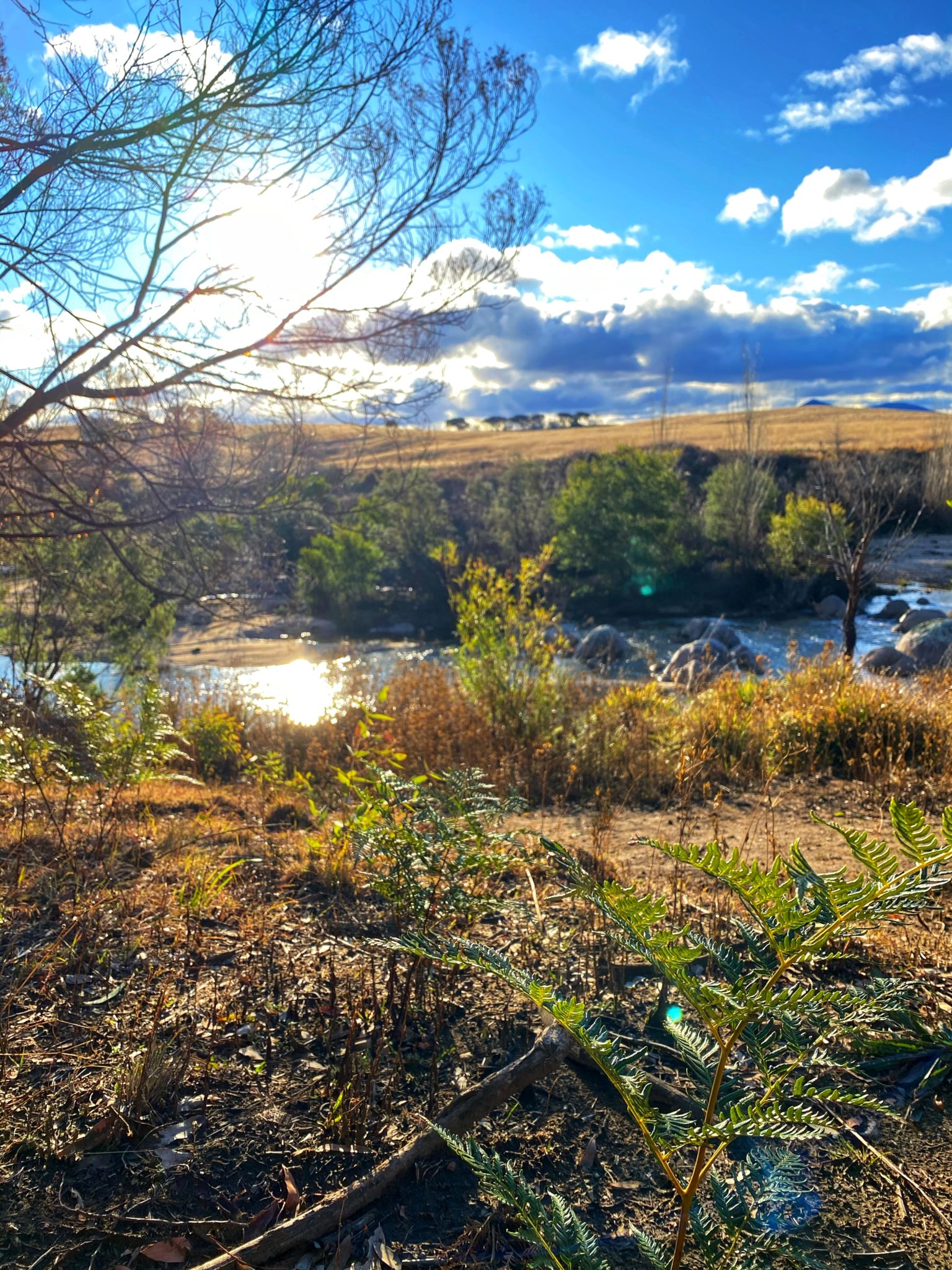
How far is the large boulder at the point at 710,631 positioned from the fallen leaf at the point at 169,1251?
1676 cm

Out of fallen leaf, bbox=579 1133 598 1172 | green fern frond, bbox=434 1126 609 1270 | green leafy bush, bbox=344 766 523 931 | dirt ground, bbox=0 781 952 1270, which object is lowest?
fallen leaf, bbox=579 1133 598 1172

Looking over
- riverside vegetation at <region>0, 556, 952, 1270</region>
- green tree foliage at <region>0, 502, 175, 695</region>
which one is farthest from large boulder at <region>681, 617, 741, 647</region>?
riverside vegetation at <region>0, 556, 952, 1270</region>

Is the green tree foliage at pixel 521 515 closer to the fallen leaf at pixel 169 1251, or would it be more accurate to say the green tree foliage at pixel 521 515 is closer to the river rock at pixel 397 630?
the river rock at pixel 397 630

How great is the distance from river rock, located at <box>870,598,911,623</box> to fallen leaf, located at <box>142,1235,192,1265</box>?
24905 millimetres

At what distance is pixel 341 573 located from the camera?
28.4 metres

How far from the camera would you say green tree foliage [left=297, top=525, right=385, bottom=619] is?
28.1 meters

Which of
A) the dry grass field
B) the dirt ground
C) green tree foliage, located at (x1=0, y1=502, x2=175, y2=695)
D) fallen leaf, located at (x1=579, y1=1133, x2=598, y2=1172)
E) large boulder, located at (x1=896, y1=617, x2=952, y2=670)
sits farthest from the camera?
the dry grass field

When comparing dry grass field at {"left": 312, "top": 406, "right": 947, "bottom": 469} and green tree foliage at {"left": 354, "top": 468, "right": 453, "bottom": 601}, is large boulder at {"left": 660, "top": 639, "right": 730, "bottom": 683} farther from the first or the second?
green tree foliage at {"left": 354, "top": 468, "right": 453, "bottom": 601}

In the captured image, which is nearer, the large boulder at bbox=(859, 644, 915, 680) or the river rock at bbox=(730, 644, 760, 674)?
the river rock at bbox=(730, 644, 760, 674)

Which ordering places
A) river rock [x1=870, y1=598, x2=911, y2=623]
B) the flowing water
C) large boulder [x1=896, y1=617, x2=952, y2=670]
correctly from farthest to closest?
river rock [x1=870, y1=598, x2=911, y2=623], the flowing water, large boulder [x1=896, y1=617, x2=952, y2=670]

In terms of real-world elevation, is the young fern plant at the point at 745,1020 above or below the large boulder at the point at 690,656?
above

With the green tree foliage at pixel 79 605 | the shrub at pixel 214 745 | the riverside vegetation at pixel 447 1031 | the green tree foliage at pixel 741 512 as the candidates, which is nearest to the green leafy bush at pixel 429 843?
the riverside vegetation at pixel 447 1031

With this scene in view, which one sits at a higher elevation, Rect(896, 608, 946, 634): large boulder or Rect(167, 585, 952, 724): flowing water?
Rect(896, 608, 946, 634): large boulder

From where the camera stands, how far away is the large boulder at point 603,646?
19.9 m
